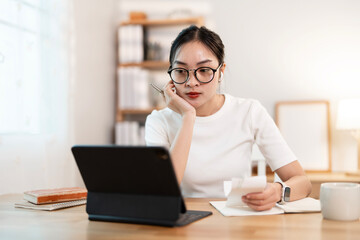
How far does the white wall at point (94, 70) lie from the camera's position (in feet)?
10.8

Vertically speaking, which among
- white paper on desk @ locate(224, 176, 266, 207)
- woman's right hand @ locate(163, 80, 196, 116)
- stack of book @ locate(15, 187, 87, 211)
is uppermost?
woman's right hand @ locate(163, 80, 196, 116)

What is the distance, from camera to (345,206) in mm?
1131

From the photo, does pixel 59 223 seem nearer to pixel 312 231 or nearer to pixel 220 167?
pixel 312 231

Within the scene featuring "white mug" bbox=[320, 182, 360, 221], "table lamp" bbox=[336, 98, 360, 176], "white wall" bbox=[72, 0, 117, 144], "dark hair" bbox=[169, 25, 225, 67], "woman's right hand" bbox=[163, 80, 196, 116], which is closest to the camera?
"white mug" bbox=[320, 182, 360, 221]

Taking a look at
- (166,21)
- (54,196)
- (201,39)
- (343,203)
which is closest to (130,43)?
(166,21)

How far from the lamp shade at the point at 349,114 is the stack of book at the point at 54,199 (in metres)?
2.25

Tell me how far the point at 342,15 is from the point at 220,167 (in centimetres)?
226

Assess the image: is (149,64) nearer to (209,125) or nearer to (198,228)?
(209,125)

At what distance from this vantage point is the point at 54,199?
1.47 m

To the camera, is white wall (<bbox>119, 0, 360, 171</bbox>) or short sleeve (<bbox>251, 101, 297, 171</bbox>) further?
white wall (<bbox>119, 0, 360, 171</bbox>)

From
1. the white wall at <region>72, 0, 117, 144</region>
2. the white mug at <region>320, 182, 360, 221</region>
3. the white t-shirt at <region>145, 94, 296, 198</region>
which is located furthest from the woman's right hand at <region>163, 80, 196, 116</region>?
the white wall at <region>72, 0, 117, 144</region>

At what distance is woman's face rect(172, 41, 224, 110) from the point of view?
67.4 inches

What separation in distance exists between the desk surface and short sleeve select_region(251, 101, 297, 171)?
1.71 ft

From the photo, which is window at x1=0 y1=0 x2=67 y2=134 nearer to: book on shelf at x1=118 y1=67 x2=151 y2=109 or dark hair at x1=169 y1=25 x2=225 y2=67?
book on shelf at x1=118 y1=67 x2=151 y2=109
